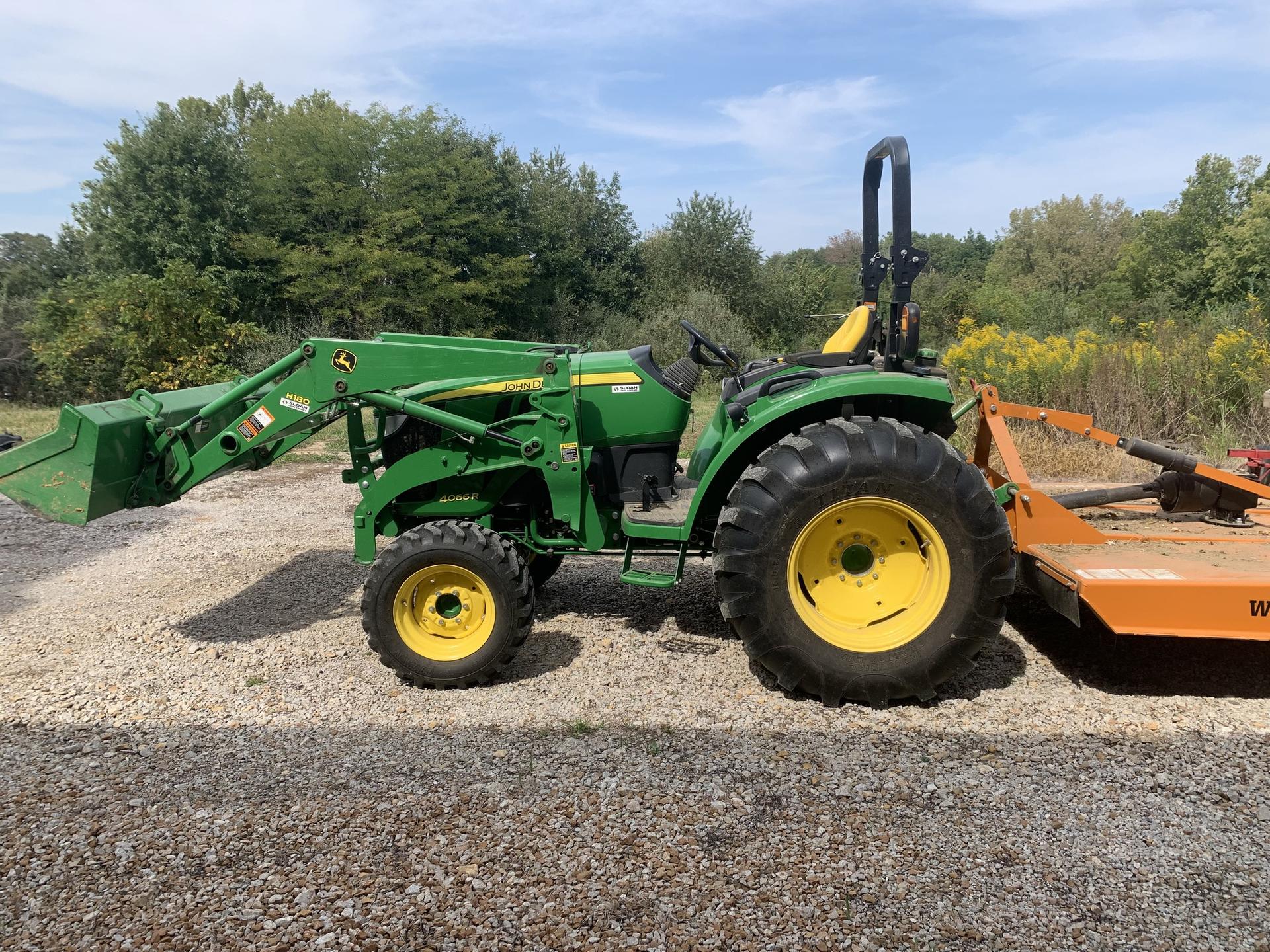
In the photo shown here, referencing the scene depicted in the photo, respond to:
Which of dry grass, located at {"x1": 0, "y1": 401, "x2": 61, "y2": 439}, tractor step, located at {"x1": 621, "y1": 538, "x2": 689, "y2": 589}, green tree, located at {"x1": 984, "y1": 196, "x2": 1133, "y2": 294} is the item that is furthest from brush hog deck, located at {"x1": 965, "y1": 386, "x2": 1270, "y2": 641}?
green tree, located at {"x1": 984, "y1": 196, "x2": 1133, "y2": 294}

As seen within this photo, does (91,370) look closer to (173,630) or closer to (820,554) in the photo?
(173,630)

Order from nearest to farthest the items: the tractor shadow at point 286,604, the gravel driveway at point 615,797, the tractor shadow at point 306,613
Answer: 1. the gravel driveway at point 615,797
2. the tractor shadow at point 306,613
3. the tractor shadow at point 286,604

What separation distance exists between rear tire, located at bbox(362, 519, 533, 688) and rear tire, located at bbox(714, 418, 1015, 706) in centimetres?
94

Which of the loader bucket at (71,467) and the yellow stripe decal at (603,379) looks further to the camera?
the yellow stripe decal at (603,379)

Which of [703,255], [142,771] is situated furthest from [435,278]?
[142,771]

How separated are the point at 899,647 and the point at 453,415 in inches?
87.1

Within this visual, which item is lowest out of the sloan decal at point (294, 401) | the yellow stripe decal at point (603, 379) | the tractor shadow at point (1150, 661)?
the tractor shadow at point (1150, 661)

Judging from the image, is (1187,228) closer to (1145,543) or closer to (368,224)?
(368,224)

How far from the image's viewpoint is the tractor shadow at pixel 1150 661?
371 centimetres

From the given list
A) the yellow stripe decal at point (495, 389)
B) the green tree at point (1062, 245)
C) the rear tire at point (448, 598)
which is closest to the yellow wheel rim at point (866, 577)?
the rear tire at point (448, 598)

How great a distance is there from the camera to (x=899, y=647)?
139 inches

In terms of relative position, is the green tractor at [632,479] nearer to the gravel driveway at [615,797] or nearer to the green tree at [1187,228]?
the gravel driveway at [615,797]

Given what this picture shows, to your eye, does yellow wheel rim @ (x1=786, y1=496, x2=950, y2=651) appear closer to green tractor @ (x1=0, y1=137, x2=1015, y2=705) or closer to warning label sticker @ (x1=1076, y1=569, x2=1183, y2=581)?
green tractor @ (x1=0, y1=137, x2=1015, y2=705)

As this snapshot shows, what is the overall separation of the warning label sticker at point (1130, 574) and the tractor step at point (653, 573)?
5.54 ft
